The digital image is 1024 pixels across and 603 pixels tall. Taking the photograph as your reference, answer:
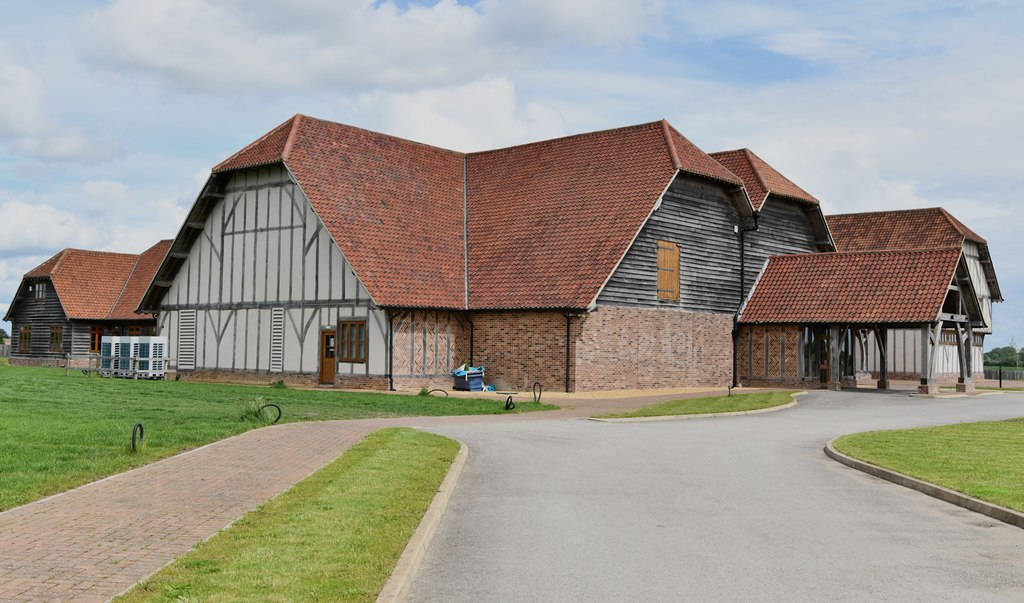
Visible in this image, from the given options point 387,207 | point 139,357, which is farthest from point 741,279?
point 139,357

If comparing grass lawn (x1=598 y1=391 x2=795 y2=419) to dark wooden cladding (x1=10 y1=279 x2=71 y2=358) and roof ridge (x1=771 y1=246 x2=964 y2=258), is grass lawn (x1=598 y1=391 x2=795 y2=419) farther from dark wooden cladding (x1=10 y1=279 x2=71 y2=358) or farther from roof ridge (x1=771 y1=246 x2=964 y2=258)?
dark wooden cladding (x1=10 y1=279 x2=71 y2=358)

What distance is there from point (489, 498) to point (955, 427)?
46.2 ft

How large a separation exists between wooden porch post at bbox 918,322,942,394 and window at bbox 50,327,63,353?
47006mm

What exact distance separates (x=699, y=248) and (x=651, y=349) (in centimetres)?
519

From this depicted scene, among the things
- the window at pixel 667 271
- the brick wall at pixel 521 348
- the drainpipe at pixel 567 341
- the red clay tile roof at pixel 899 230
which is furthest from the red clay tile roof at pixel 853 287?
the red clay tile roof at pixel 899 230

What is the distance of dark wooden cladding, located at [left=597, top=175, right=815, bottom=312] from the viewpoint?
116 feet

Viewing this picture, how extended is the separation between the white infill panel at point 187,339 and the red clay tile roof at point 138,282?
16.2 metres

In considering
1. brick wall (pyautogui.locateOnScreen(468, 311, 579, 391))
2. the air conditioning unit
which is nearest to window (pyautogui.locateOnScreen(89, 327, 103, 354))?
the air conditioning unit

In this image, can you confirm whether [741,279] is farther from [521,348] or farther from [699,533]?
[699,533]

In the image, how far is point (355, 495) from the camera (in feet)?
36.0

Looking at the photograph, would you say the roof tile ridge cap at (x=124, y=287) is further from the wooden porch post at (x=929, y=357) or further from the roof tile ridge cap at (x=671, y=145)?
the wooden porch post at (x=929, y=357)

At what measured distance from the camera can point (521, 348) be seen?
34.4m

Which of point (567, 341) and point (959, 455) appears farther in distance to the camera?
point (567, 341)

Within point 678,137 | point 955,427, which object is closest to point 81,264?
point 678,137
